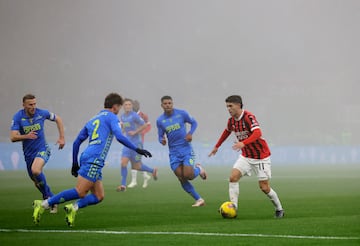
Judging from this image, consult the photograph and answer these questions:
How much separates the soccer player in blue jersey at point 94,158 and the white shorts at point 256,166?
6.92ft

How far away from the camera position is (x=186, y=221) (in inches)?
439

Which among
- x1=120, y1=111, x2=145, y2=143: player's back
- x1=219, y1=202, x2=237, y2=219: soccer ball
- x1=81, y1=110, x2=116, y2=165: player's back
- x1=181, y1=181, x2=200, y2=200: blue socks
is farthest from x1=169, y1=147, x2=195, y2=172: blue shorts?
x1=120, y1=111, x2=145, y2=143: player's back

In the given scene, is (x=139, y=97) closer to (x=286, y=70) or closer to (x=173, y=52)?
(x=173, y=52)

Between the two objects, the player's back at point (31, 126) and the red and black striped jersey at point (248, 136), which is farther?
the player's back at point (31, 126)

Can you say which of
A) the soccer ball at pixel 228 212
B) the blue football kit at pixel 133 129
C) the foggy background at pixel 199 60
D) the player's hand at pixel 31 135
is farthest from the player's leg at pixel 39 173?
the foggy background at pixel 199 60

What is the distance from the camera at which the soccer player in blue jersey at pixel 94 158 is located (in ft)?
32.8

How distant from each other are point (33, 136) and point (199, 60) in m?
45.3

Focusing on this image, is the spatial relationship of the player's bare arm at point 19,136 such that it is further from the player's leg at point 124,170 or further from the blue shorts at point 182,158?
the player's leg at point 124,170

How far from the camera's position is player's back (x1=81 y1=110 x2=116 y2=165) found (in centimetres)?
1002

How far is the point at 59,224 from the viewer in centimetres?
1072

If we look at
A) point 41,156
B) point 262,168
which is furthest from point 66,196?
point 262,168

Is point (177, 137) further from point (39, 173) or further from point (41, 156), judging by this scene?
point (39, 173)

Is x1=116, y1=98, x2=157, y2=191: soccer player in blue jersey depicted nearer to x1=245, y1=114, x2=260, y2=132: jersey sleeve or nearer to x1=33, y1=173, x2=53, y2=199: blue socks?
x1=33, y1=173, x2=53, y2=199: blue socks

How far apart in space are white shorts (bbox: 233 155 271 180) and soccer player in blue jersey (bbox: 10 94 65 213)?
304 centimetres
